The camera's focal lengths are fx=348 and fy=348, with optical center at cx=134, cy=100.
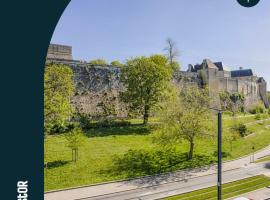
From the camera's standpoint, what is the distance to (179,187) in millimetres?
26781

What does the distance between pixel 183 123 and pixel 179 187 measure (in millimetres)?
8917

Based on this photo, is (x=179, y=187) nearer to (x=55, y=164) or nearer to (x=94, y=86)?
(x=55, y=164)

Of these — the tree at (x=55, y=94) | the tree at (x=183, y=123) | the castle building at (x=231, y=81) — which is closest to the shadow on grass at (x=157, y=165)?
the tree at (x=183, y=123)

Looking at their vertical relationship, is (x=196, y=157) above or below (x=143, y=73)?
below

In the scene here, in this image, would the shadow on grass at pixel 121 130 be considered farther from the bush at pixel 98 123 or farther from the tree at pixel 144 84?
the tree at pixel 144 84

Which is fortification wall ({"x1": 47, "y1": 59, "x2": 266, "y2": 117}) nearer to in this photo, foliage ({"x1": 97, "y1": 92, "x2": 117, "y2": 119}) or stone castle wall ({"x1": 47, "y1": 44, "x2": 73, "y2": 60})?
foliage ({"x1": 97, "y1": 92, "x2": 117, "y2": 119})

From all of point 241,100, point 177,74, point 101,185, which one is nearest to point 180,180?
point 101,185

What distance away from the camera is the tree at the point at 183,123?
3334 centimetres

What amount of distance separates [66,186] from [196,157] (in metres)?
15.7

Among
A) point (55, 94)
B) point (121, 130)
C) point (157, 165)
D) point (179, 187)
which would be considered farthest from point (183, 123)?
point (55, 94)

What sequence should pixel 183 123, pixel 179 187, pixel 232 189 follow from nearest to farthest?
pixel 232 189 → pixel 179 187 → pixel 183 123

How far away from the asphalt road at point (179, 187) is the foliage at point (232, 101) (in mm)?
43736

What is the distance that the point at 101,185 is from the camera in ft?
84.8

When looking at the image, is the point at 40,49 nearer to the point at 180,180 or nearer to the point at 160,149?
the point at 180,180
